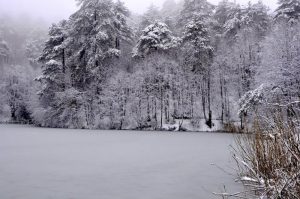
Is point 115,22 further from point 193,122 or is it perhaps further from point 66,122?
point 193,122

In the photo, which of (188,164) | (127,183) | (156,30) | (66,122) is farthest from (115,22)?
(127,183)

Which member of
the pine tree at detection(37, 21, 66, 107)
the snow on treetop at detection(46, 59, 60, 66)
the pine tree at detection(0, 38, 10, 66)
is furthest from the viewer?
the pine tree at detection(0, 38, 10, 66)

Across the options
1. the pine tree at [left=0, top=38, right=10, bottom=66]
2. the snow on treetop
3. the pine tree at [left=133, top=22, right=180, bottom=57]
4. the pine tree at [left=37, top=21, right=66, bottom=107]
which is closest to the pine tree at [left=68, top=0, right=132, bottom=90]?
the pine tree at [left=37, top=21, right=66, bottom=107]

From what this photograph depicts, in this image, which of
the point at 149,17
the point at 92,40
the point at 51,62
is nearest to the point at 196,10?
the point at 149,17

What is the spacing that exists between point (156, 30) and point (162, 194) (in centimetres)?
2737

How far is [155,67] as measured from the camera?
32.8 meters

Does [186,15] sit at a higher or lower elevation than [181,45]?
higher

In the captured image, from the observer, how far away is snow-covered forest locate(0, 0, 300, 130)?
31.0m

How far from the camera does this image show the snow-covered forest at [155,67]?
31016 millimetres

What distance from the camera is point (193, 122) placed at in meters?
29.9

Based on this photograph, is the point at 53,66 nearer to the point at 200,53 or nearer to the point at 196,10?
the point at 200,53

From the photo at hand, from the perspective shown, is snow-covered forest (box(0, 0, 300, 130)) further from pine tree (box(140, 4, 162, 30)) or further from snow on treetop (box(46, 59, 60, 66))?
pine tree (box(140, 4, 162, 30))

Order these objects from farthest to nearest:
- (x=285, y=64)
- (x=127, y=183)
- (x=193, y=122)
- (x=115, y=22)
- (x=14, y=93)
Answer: (x=14, y=93)
(x=115, y=22)
(x=193, y=122)
(x=285, y=64)
(x=127, y=183)

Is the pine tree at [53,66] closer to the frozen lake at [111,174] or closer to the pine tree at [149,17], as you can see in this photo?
the pine tree at [149,17]
